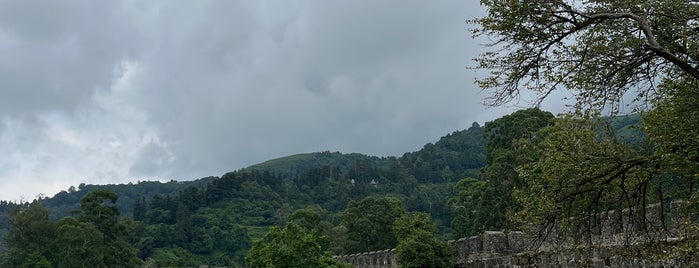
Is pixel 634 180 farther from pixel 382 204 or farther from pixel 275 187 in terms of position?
pixel 275 187

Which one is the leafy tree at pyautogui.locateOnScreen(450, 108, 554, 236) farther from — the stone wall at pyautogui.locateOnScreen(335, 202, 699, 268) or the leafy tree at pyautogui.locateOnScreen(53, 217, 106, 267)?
the leafy tree at pyautogui.locateOnScreen(53, 217, 106, 267)

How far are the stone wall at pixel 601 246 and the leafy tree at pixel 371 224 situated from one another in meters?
33.2

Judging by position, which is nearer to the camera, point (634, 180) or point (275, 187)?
point (634, 180)

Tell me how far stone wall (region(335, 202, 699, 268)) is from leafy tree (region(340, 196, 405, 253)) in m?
33.2

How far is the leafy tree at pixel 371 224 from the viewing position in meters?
50.8

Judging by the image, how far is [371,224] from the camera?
52.3 meters

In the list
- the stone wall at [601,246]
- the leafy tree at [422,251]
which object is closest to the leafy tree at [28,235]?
the leafy tree at [422,251]

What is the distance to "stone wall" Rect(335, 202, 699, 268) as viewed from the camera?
35.3 ft

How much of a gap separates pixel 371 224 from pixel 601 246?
133 ft

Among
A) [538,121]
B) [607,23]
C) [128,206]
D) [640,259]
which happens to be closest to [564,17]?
[607,23]

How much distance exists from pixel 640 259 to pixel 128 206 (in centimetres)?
18792

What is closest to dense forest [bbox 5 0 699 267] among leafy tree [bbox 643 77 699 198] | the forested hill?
leafy tree [bbox 643 77 699 198]

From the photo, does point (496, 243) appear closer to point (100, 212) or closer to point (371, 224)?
point (371, 224)

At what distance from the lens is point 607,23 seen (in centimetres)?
945
